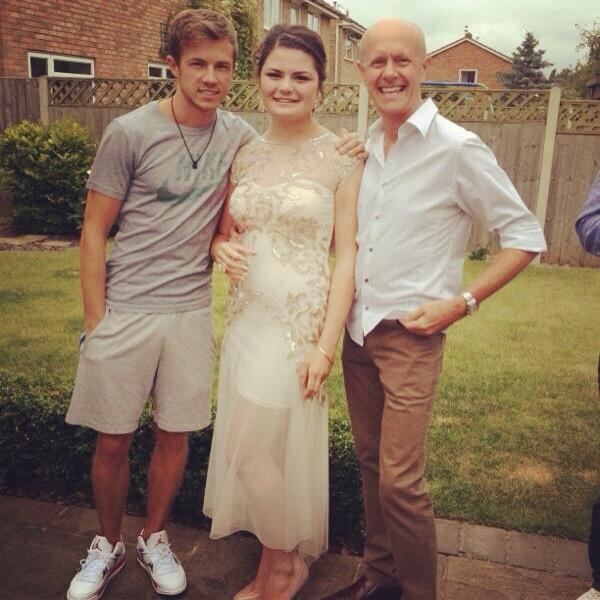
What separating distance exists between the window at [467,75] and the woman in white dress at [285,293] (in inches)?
1774

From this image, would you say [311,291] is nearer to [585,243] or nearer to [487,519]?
[585,243]

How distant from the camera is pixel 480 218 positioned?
234 centimetres

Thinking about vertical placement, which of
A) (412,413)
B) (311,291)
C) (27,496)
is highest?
(311,291)

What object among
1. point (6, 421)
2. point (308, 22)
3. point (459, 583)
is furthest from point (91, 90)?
point (308, 22)

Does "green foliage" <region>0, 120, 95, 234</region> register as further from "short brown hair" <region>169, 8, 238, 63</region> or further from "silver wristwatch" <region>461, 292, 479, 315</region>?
"silver wristwatch" <region>461, 292, 479, 315</region>

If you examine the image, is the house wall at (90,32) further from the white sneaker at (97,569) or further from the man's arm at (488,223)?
the man's arm at (488,223)

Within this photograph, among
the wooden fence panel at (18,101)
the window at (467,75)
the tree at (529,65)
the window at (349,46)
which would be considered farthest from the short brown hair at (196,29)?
the tree at (529,65)

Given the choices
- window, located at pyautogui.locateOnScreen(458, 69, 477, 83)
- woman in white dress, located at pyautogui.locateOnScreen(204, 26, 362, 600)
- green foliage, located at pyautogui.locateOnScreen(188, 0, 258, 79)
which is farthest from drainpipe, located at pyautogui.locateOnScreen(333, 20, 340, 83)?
woman in white dress, located at pyautogui.locateOnScreen(204, 26, 362, 600)

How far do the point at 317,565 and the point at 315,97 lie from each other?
201 centimetres

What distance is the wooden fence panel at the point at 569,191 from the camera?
9.48 metres

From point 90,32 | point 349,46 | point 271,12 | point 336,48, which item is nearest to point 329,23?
point 336,48

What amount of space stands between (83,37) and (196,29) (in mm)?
11620

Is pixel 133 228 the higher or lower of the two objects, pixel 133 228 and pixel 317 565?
the higher

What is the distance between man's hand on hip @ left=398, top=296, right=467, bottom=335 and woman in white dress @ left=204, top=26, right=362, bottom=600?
0.94 feet
